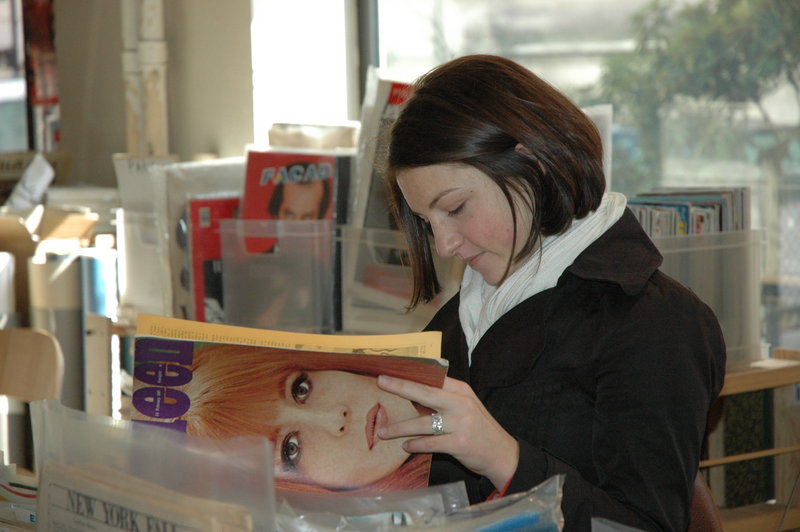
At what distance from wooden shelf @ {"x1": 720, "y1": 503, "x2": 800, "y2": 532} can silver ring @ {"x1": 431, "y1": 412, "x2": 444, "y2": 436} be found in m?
0.89

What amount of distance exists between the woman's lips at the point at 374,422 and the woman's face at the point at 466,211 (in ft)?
1.05

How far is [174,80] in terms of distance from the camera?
3516mm


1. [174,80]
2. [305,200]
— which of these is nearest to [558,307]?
[305,200]

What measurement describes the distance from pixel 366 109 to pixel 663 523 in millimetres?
1200

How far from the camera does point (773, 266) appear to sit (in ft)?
7.27

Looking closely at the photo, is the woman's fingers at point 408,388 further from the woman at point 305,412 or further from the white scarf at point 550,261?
the white scarf at point 550,261

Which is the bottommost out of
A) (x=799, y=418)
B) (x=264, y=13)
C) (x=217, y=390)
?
(x=799, y=418)

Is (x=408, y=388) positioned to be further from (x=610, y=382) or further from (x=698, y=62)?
(x=698, y=62)

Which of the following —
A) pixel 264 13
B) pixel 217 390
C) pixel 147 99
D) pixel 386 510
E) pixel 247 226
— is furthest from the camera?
pixel 147 99

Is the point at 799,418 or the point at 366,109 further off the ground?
the point at 366,109

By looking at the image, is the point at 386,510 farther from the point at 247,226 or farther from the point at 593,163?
the point at 247,226

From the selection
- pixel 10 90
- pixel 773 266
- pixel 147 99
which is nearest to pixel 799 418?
pixel 773 266

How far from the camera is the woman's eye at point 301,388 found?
824mm

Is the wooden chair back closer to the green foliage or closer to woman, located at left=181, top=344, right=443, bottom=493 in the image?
woman, located at left=181, top=344, right=443, bottom=493
